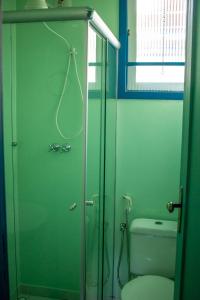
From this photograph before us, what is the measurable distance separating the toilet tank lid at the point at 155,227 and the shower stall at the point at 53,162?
22 cm

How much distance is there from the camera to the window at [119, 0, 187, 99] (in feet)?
7.60

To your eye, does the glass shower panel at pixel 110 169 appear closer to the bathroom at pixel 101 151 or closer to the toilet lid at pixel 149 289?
the bathroom at pixel 101 151

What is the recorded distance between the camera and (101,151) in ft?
6.86

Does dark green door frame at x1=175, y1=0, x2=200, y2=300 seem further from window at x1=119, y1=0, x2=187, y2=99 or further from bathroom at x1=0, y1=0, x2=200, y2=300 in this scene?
window at x1=119, y1=0, x2=187, y2=99

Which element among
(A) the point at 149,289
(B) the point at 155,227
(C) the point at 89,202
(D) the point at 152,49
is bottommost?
(A) the point at 149,289

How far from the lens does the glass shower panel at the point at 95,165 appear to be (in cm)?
183

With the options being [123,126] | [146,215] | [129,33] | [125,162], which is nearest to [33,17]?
[129,33]

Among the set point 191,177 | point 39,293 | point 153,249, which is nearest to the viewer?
point 191,177

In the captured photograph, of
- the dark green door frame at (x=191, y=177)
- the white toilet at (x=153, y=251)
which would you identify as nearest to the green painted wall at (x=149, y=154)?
the white toilet at (x=153, y=251)

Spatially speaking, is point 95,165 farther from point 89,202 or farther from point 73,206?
point 73,206

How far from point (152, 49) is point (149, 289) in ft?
5.40

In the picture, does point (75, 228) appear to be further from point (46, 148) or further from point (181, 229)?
point (181, 229)

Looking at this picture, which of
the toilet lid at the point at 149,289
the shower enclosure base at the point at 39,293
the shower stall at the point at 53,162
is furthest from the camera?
the shower enclosure base at the point at 39,293

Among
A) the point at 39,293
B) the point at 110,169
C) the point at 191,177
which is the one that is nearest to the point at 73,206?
the point at 110,169
